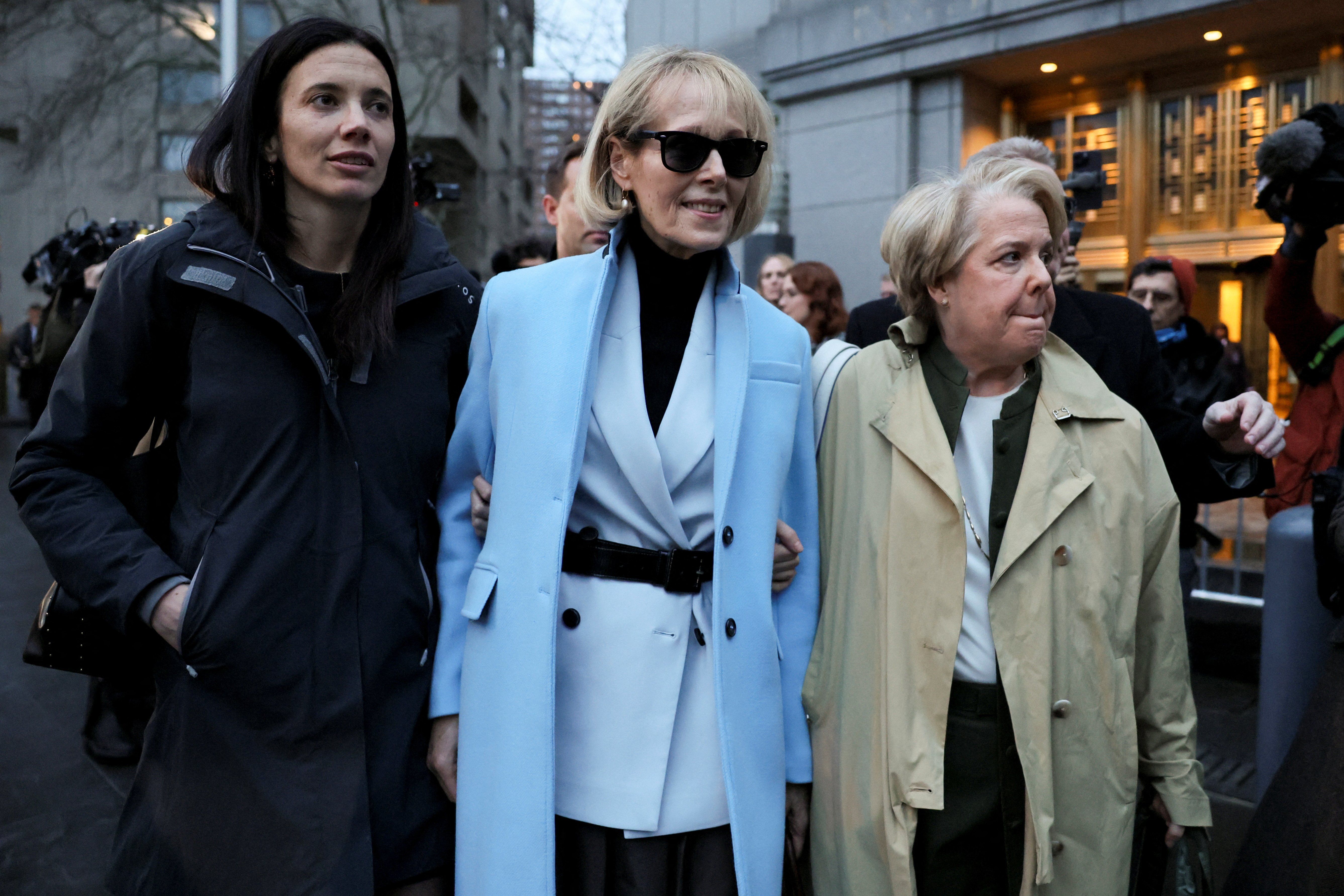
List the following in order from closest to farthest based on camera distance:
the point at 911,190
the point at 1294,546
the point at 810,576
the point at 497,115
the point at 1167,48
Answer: the point at 810,576, the point at 911,190, the point at 1294,546, the point at 1167,48, the point at 497,115

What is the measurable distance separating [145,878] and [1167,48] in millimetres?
11689

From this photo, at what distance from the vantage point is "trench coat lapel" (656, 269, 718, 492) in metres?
2.08

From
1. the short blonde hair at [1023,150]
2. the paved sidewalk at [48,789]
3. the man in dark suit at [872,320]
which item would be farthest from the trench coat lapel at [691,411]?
the paved sidewalk at [48,789]

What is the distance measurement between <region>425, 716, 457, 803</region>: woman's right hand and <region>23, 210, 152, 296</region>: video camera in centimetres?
474

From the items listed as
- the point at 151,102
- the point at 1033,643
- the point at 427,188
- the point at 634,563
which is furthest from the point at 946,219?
the point at 151,102

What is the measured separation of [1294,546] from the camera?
9.19 feet

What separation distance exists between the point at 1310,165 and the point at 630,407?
218cm

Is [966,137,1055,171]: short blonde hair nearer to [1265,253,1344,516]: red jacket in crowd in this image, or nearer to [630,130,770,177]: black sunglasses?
[630,130,770,177]: black sunglasses

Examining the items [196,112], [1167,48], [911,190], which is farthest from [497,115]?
[911,190]

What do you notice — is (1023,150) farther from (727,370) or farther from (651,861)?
(651,861)

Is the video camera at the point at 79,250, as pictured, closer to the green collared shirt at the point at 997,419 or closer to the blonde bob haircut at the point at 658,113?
the blonde bob haircut at the point at 658,113

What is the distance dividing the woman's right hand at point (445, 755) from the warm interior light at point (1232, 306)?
11041mm

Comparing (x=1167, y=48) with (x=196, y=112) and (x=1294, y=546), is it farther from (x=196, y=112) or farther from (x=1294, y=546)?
(x=196, y=112)

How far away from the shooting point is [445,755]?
221 cm
